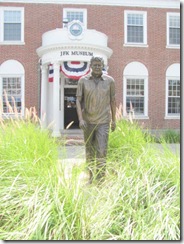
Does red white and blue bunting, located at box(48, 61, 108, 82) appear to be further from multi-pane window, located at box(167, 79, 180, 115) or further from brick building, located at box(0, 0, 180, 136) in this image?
multi-pane window, located at box(167, 79, 180, 115)

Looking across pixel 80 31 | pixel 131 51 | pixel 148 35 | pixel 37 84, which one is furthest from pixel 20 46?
pixel 148 35

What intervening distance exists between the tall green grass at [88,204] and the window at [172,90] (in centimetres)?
1405

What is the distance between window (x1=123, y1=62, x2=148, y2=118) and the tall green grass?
13308 millimetres

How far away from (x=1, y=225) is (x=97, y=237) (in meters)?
1.06

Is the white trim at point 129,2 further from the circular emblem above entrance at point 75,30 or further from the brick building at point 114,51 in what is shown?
the circular emblem above entrance at point 75,30

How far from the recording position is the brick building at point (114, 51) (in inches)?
643

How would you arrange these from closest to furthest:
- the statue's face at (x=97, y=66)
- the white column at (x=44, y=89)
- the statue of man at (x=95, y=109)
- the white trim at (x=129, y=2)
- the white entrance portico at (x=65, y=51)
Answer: the statue's face at (x=97, y=66) < the statue of man at (x=95, y=109) < the white entrance portico at (x=65, y=51) < the white column at (x=44, y=89) < the white trim at (x=129, y=2)

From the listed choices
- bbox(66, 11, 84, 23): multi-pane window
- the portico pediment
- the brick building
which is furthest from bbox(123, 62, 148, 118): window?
bbox(66, 11, 84, 23): multi-pane window

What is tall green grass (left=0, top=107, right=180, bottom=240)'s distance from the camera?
8.93 feet

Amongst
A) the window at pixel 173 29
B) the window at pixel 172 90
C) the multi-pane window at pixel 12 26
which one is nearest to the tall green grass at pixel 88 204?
the multi-pane window at pixel 12 26

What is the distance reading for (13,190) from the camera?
3.25 meters

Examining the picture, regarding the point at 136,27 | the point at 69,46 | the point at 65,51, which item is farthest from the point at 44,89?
the point at 136,27

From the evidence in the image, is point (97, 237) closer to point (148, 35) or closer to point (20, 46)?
point (20, 46)

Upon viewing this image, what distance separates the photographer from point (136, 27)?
57.5 ft
